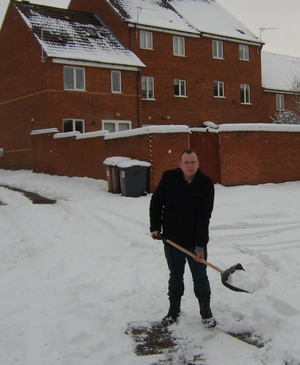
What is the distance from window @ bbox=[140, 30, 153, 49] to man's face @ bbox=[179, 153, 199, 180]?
2230cm

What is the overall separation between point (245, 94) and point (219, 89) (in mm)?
2495

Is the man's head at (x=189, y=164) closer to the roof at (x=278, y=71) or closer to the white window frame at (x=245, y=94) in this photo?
the white window frame at (x=245, y=94)

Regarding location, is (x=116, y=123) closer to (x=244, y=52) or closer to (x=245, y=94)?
(x=245, y=94)

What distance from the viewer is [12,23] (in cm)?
2414

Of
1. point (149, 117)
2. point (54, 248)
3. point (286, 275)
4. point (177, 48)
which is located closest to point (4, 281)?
point (54, 248)

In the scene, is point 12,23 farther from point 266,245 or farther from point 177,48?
point 266,245

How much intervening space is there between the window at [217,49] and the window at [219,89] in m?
1.81

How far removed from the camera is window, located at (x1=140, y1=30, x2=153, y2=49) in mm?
25219

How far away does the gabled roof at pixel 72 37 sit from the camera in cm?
2169

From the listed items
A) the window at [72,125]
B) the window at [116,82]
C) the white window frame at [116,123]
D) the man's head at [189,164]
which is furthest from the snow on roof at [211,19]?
the man's head at [189,164]

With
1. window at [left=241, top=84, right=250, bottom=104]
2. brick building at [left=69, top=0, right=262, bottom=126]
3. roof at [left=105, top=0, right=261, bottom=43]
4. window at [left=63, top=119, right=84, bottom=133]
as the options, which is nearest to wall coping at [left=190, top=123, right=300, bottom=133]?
window at [left=63, top=119, right=84, bottom=133]

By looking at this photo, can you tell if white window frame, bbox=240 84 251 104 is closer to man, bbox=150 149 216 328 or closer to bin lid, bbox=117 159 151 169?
bin lid, bbox=117 159 151 169

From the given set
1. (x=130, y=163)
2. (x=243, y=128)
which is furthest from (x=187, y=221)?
(x=243, y=128)

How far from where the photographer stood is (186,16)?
92.8ft
